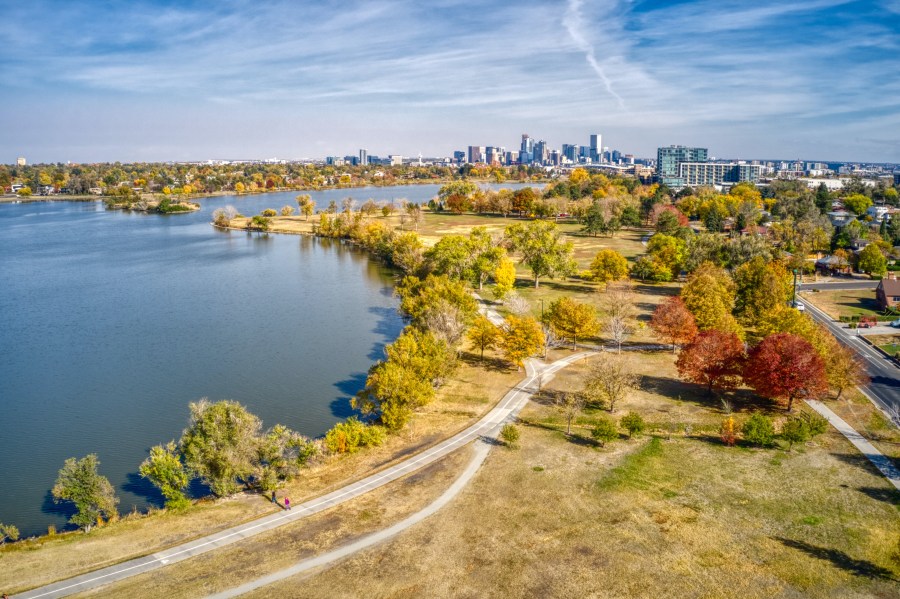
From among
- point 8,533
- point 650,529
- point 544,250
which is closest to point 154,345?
point 8,533

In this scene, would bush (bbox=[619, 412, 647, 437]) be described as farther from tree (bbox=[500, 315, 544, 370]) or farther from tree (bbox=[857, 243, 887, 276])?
Answer: tree (bbox=[857, 243, 887, 276])

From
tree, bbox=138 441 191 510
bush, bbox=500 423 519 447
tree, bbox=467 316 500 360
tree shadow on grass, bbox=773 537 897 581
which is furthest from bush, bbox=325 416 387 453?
tree shadow on grass, bbox=773 537 897 581

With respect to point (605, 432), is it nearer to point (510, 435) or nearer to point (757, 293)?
point (510, 435)

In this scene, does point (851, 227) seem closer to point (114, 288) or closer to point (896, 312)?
point (896, 312)

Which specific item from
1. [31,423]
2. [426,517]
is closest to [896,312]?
[426,517]

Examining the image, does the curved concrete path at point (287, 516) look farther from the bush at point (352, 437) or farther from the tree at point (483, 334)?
the tree at point (483, 334)
